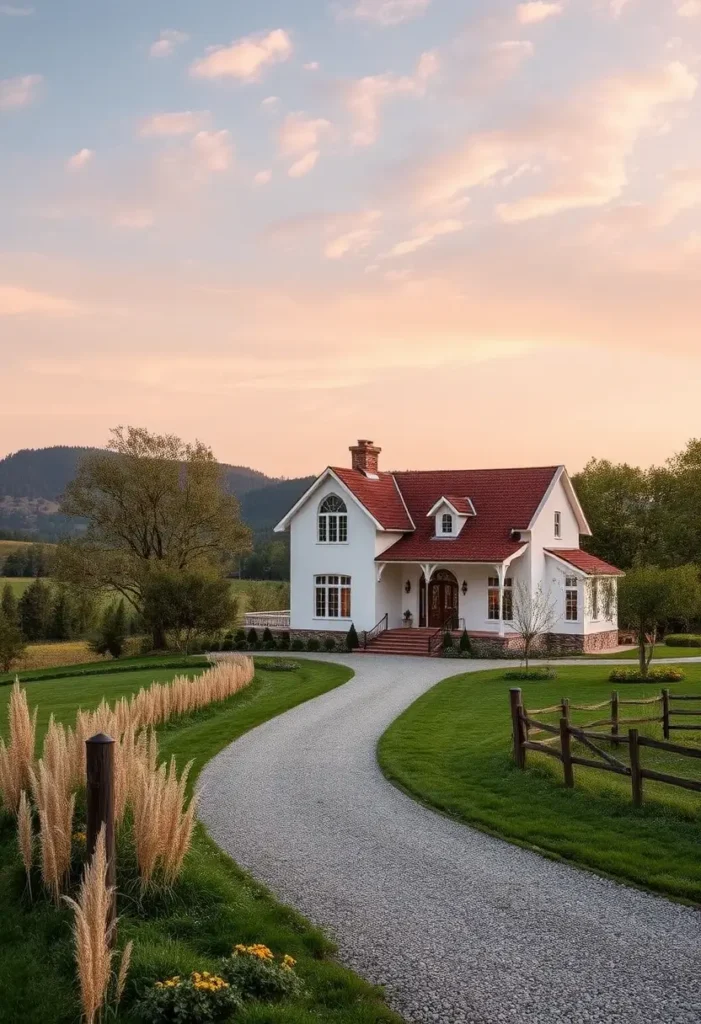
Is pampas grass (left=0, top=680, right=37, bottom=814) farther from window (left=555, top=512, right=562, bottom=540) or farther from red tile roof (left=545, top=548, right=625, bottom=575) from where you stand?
window (left=555, top=512, right=562, bottom=540)

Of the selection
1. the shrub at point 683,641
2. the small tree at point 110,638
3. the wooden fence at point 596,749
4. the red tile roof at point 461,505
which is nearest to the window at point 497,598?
the red tile roof at point 461,505

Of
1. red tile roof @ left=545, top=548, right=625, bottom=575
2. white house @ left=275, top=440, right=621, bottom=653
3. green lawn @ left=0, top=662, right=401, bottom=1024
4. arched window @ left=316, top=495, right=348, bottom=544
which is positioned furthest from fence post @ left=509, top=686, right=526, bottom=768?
arched window @ left=316, top=495, right=348, bottom=544

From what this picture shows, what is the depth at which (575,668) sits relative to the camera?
102ft

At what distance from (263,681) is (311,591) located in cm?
1252

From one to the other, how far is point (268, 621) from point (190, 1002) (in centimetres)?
3742

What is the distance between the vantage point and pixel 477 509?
3934 centimetres

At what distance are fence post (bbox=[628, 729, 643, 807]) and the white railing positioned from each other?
29.8 metres

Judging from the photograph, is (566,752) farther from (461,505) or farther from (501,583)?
(461,505)

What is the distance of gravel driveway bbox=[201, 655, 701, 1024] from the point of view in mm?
6965

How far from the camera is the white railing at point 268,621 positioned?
42.3 metres

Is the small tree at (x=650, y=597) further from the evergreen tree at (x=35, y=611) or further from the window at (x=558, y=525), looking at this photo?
the evergreen tree at (x=35, y=611)

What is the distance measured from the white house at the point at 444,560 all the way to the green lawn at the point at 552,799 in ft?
54.5

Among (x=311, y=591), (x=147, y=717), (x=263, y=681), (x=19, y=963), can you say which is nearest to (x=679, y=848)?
(x=19, y=963)

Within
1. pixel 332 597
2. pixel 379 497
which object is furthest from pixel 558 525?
pixel 332 597
